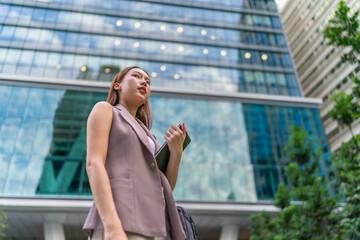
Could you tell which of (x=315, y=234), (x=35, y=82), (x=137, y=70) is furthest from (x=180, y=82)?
(x=137, y=70)

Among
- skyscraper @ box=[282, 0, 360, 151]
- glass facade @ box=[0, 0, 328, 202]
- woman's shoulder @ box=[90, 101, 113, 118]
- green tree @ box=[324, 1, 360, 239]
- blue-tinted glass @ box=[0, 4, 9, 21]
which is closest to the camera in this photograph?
woman's shoulder @ box=[90, 101, 113, 118]

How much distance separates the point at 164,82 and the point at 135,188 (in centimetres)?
2386

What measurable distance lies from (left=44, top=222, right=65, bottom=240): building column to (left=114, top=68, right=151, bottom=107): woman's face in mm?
17868

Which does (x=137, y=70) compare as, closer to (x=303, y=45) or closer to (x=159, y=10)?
(x=159, y=10)

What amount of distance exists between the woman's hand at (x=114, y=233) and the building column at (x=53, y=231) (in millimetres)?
18341

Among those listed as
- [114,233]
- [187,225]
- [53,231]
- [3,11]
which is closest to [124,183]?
[114,233]

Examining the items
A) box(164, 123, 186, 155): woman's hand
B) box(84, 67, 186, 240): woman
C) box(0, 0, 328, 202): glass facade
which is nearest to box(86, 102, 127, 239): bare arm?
box(84, 67, 186, 240): woman

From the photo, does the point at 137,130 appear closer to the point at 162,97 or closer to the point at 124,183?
the point at 124,183

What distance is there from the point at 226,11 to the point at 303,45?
2224 cm

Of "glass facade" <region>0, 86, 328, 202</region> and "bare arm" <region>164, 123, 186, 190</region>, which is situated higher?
"glass facade" <region>0, 86, 328, 202</region>

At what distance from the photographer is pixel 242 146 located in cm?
2066

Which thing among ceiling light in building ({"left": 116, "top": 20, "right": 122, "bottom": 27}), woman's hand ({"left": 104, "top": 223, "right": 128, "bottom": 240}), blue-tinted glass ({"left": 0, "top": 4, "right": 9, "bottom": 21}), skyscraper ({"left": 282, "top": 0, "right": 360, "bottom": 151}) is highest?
skyscraper ({"left": 282, "top": 0, "right": 360, "bottom": 151})

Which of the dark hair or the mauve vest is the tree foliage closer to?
the dark hair

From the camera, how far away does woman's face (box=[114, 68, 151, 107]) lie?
2047 mm
